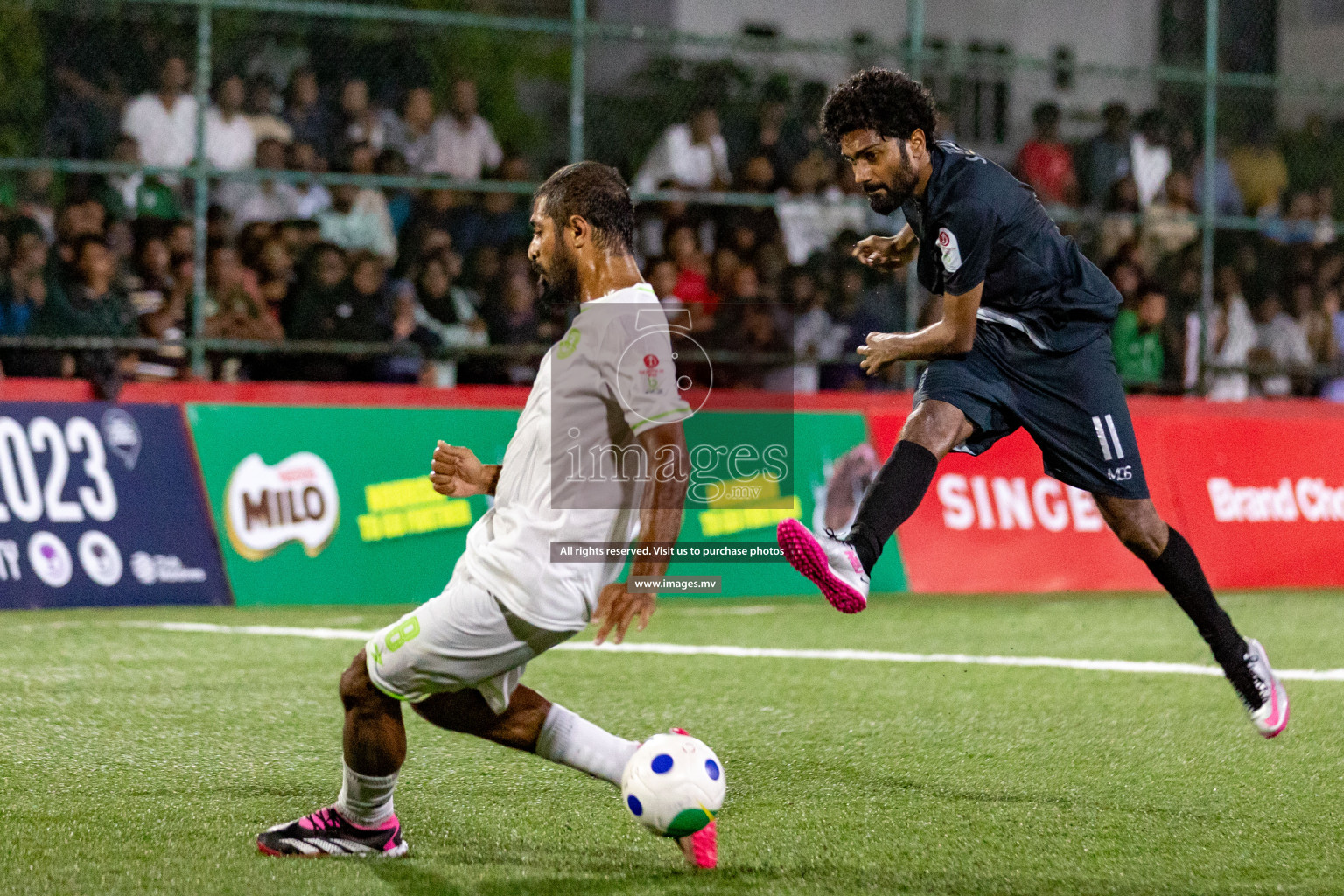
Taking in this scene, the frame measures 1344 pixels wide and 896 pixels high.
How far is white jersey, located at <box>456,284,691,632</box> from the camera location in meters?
4.06

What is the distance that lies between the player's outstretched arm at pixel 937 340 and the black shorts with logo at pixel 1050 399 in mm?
151

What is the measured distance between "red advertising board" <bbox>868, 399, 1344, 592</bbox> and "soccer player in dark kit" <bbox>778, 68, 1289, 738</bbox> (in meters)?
5.38

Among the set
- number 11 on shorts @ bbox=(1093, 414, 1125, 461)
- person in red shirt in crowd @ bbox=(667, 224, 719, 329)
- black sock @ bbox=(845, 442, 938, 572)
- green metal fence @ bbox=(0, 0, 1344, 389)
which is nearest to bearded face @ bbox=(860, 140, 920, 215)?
black sock @ bbox=(845, 442, 938, 572)

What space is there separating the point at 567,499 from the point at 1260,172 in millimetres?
12781

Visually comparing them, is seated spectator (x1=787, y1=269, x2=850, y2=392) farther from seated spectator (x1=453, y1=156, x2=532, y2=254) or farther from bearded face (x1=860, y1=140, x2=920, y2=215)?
bearded face (x1=860, y1=140, x2=920, y2=215)

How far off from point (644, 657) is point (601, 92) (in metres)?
7.52

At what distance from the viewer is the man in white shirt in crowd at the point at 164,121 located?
1168 centimetres

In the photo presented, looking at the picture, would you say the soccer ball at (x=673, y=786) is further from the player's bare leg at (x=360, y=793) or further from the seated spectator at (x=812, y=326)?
the seated spectator at (x=812, y=326)

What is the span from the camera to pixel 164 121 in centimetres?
1174

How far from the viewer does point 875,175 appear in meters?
5.59

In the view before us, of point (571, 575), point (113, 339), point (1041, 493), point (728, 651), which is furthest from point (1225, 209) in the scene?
point (571, 575)

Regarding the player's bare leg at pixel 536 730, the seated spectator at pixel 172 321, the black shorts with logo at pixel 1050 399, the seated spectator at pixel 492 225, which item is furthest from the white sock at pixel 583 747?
the seated spectator at pixel 492 225

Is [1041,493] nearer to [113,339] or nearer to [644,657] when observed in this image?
[644,657]

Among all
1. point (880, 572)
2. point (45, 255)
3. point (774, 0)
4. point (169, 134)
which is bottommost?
point (880, 572)
